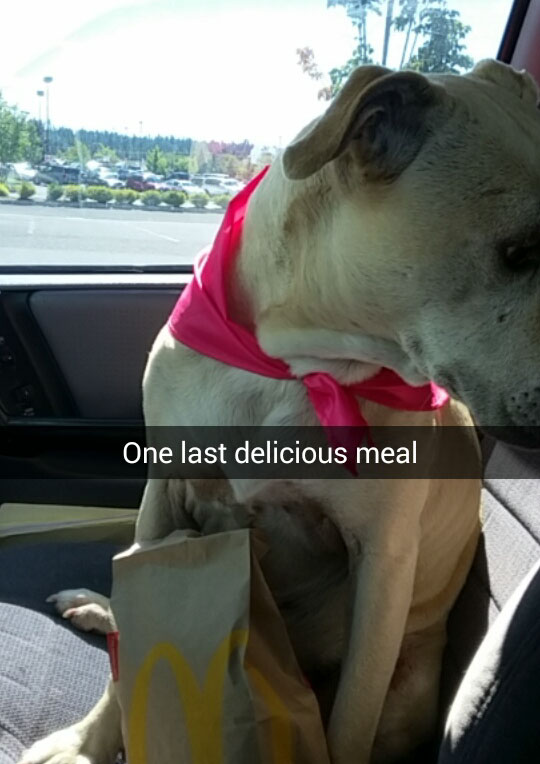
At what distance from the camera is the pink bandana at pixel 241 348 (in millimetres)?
1274

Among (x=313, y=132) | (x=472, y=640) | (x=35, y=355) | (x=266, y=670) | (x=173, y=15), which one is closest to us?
(x=313, y=132)

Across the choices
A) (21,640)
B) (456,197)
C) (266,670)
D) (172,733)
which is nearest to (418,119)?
(456,197)

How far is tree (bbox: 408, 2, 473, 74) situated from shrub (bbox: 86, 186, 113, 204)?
784mm

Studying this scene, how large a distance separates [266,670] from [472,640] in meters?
0.41

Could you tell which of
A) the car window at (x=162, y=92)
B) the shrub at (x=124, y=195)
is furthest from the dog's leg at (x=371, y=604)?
the shrub at (x=124, y=195)

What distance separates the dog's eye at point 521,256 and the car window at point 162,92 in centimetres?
100

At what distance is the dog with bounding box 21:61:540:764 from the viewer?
1069mm

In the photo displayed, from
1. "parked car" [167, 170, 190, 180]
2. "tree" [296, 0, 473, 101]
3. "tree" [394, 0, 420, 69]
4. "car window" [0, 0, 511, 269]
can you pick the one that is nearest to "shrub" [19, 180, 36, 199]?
"car window" [0, 0, 511, 269]

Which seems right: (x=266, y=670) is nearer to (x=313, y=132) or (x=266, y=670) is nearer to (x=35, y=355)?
(x=313, y=132)

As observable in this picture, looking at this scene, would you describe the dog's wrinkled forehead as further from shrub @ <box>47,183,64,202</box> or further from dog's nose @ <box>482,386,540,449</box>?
shrub @ <box>47,183,64,202</box>

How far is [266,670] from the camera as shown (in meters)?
1.22

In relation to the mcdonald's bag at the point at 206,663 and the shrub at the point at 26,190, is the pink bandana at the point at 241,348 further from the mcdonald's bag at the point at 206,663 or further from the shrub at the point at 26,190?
the shrub at the point at 26,190

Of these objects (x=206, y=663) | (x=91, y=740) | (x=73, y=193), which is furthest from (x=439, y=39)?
(x=91, y=740)

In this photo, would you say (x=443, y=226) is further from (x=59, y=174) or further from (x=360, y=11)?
(x=59, y=174)
